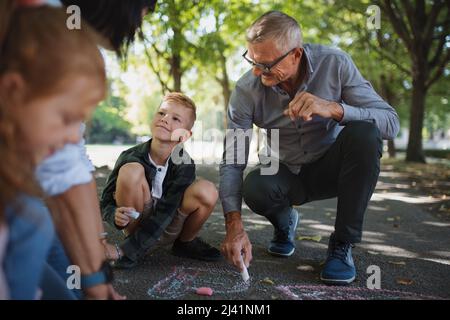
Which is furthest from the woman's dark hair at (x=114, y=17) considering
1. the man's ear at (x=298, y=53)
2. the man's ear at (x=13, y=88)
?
the man's ear at (x=298, y=53)

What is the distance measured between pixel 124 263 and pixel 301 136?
1397mm

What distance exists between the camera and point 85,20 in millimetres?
1886

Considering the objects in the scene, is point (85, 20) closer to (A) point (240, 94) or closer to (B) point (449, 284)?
(A) point (240, 94)

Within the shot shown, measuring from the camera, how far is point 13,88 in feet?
3.90

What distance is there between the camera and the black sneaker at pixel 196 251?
2.93m

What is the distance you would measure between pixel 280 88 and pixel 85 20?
1478mm

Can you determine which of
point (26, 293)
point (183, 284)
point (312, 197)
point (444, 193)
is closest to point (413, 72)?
point (444, 193)

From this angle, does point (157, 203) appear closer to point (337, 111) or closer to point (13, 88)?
point (337, 111)

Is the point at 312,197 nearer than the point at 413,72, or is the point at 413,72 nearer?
the point at 312,197

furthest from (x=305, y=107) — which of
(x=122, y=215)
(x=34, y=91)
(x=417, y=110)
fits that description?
(x=417, y=110)

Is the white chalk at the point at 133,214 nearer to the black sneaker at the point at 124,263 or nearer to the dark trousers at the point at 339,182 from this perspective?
the black sneaker at the point at 124,263

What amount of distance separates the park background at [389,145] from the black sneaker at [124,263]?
2.9 inches

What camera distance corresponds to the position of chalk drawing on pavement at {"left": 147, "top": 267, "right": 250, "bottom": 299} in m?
2.34

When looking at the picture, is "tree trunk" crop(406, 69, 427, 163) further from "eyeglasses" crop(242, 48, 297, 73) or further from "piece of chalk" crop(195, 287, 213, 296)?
"piece of chalk" crop(195, 287, 213, 296)
